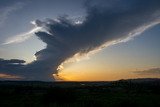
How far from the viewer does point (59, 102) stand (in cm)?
6216

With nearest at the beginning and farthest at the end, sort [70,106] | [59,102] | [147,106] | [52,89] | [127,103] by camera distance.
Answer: [127,103] → [147,106] → [70,106] → [59,102] → [52,89]

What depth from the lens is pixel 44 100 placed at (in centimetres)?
6481

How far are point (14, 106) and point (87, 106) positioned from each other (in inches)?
661

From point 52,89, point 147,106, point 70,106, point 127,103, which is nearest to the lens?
point 127,103

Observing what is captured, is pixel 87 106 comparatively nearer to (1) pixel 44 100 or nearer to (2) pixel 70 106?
(2) pixel 70 106

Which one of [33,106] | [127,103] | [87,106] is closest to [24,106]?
[33,106]

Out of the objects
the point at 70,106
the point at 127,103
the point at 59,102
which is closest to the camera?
the point at 127,103

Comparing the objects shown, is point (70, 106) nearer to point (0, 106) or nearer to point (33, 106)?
point (33, 106)

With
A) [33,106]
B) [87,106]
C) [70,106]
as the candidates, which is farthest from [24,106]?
[87,106]

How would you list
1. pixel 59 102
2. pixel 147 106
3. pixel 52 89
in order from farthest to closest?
pixel 52 89 < pixel 59 102 < pixel 147 106

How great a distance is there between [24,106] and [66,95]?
14675mm

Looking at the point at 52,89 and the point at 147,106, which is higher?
the point at 52,89

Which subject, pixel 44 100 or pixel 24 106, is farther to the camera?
pixel 44 100

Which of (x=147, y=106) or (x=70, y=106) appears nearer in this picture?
(x=147, y=106)
